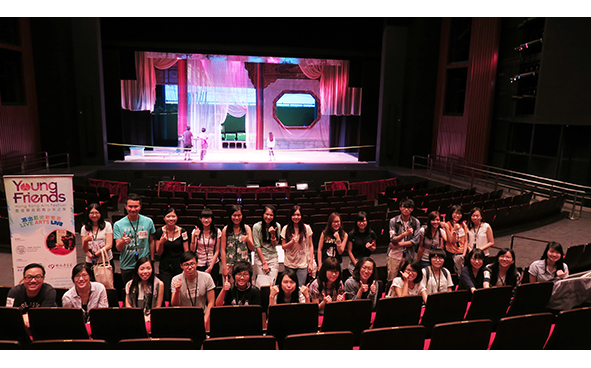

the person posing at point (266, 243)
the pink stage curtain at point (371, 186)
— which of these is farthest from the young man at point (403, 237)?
the pink stage curtain at point (371, 186)

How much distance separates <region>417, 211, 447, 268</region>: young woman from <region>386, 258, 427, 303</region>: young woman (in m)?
1.08

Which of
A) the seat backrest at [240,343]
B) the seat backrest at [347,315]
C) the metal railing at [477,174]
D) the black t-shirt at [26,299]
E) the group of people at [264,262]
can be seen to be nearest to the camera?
the seat backrest at [240,343]

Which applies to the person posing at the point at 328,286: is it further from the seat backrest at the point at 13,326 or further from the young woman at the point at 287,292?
the seat backrest at the point at 13,326

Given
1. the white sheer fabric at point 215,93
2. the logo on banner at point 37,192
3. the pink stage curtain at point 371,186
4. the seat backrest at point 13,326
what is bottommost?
the pink stage curtain at point 371,186

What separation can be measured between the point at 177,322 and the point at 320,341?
1349mm

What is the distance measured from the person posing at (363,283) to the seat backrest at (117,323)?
215 centimetres

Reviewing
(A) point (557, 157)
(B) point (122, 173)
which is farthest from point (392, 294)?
(B) point (122, 173)

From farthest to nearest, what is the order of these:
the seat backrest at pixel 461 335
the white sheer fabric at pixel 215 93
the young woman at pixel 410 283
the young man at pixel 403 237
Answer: the white sheer fabric at pixel 215 93
the young man at pixel 403 237
the young woman at pixel 410 283
the seat backrest at pixel 461 335

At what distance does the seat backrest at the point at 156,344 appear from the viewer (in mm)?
3402

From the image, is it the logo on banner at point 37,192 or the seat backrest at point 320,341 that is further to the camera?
the logo on banner at point 37,192

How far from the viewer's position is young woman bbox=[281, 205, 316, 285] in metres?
5.23

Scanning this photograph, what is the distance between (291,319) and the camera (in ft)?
12.8

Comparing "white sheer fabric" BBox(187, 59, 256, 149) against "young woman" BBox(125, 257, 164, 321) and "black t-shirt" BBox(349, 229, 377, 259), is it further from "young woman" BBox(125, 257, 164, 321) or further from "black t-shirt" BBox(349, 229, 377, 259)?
"young woman" BBox(125, 257, 164, 321)

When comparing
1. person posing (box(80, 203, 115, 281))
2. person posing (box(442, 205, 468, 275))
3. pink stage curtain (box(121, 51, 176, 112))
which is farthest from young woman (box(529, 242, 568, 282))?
pink stage curtain (box(121, 51, 176, 112))
